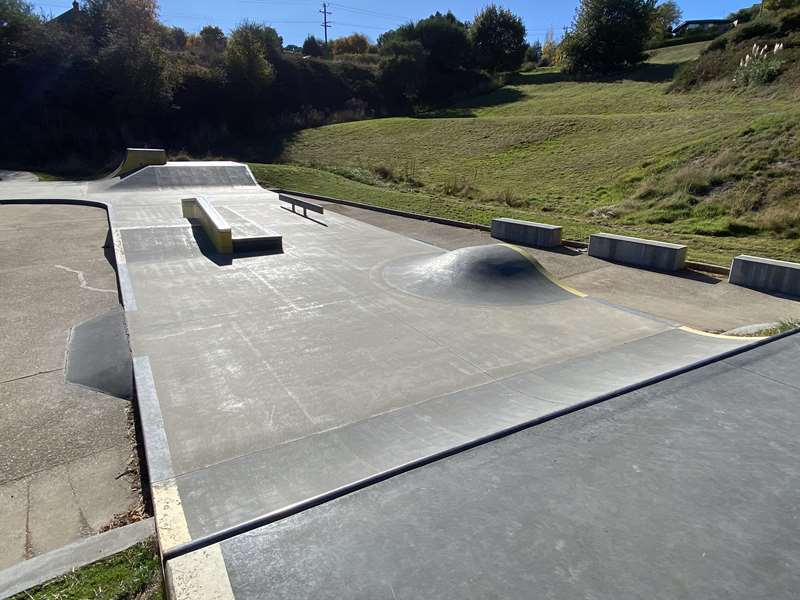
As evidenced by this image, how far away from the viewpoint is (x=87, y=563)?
9.23ft

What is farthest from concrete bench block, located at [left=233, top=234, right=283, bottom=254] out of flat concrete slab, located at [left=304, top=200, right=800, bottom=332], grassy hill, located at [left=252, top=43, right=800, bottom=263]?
grassy hill, located at [left=252, top=43, right=800, bottom=263]

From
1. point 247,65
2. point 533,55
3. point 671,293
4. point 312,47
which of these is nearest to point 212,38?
point 312,47

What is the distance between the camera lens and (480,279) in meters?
7.95

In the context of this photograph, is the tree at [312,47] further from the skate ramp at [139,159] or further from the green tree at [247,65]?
the skate ramp at [139,159]

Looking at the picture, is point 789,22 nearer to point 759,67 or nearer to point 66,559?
point 759,67

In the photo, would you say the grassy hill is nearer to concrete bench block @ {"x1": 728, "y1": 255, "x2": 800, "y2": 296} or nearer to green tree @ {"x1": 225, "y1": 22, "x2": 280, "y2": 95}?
concrete bench block @ {"x1": 728, "y1": 255, "x2": 800, "y2": 296}

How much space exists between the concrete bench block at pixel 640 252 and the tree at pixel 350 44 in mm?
76579

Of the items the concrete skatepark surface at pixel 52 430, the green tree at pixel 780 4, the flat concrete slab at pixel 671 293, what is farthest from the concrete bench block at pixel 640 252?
the green tree at pixel 780 4

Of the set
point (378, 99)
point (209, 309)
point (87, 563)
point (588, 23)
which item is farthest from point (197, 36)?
point (87, 563)

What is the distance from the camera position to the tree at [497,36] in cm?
5784

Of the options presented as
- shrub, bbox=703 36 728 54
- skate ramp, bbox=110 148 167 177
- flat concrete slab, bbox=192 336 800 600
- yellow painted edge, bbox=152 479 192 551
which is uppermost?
shrub, bbox=703 36 728 54

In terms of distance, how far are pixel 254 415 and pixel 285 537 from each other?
1914mm

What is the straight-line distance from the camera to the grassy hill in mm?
13867

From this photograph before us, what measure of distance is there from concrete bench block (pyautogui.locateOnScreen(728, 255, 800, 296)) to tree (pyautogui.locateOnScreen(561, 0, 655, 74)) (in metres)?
48.5
